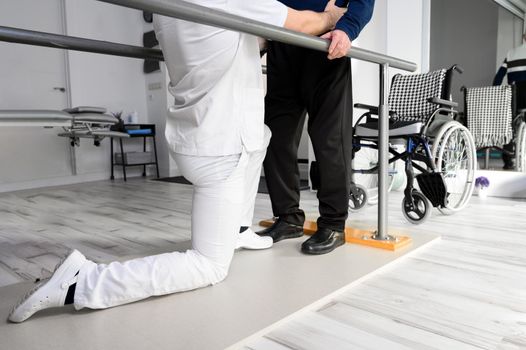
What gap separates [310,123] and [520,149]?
7.10 feet

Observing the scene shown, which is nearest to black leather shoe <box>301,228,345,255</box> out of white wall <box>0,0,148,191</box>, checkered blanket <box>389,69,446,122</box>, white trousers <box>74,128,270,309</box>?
white trousers <box>74,128,270,309</box>

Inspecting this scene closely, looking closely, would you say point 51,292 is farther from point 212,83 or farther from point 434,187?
point 434,187

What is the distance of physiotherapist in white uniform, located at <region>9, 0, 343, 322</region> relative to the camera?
999 mm

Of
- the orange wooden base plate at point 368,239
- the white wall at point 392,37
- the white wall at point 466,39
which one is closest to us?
the orange wooden base plate at point 368,239

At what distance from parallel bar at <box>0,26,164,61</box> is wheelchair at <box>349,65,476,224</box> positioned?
1.29 m

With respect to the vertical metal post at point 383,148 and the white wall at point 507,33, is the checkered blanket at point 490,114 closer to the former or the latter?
the white wall at point 507,33

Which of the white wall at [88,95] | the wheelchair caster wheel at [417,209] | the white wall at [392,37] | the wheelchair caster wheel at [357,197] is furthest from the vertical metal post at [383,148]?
the white wall at [88,95]

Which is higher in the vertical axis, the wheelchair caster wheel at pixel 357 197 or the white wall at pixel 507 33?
the white wall at pixel 507 33

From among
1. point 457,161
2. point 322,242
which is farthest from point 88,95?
point 322,242

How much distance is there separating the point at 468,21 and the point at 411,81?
3.29ft

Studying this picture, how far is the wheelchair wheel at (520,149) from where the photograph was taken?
2901mm

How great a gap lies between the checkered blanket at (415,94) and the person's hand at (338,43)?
134 cm

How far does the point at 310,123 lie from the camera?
5.08 feet

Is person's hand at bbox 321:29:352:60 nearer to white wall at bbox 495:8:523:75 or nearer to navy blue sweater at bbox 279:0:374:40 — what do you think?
navy blue sweater at bbox 279:0:374:40
